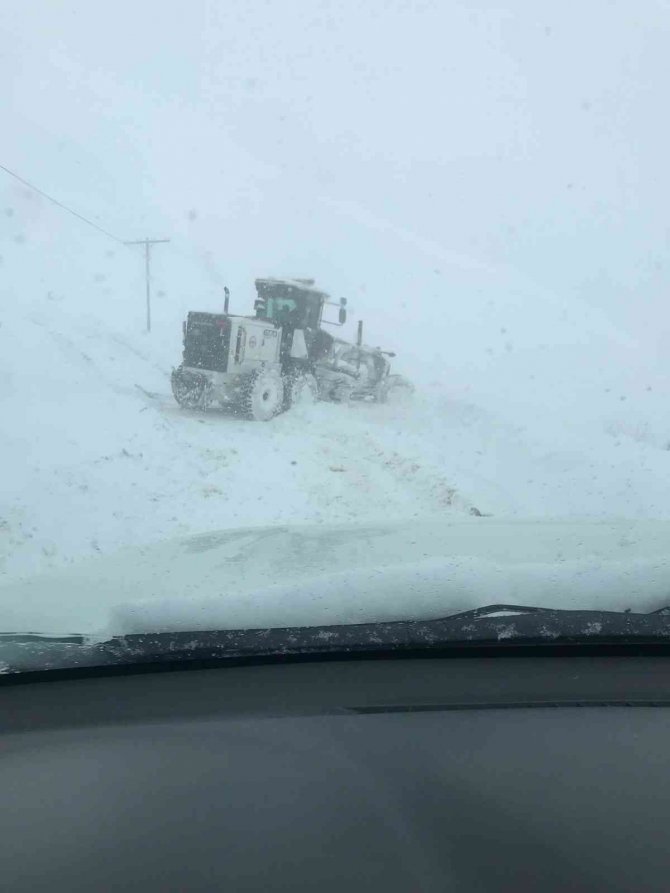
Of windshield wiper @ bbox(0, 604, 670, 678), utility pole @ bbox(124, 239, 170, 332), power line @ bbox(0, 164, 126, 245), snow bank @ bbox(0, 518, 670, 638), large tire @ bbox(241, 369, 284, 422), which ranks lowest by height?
windshield wiper @ bbox(0, 604, 670, 678)

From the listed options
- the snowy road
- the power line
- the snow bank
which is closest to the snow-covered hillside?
the snowy road

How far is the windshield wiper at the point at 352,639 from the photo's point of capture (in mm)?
2871

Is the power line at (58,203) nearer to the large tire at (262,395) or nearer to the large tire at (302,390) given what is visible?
the large tire at (302,390)

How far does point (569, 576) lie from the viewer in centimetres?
337

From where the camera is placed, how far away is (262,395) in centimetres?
1289

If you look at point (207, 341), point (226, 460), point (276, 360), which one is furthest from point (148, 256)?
point (226, 460)

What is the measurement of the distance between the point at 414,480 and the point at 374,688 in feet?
22.7

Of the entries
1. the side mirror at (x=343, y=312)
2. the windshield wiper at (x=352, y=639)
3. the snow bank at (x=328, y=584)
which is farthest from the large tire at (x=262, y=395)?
the windshield wiper at (x=352, y=639)

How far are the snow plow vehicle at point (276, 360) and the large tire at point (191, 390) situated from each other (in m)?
0.01

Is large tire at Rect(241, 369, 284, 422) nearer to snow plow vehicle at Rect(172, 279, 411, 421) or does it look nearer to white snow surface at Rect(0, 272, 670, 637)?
snow plow vehicle at Rect(172, 279, 411, 421)

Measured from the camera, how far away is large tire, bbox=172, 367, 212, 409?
41.8ft

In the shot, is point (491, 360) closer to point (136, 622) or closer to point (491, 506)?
point (491, 506)

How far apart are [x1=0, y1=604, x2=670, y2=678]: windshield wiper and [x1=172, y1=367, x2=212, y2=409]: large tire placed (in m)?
9.88

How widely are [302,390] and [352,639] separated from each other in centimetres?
1132
